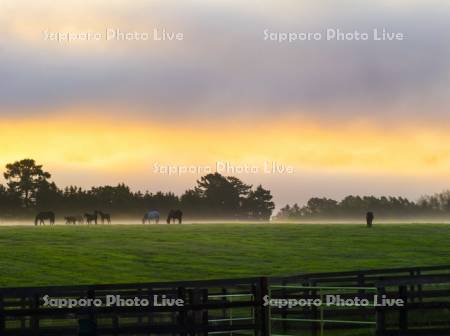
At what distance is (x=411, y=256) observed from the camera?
67938 millimetres

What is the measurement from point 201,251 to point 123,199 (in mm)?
107930

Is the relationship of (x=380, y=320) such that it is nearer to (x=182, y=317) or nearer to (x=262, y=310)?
(x=262, y=310)

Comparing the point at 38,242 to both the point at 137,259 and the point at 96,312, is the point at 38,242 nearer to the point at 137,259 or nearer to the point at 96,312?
the point at 137,259

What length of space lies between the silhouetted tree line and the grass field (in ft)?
255

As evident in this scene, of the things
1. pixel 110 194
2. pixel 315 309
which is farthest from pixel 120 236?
pixel 110 194

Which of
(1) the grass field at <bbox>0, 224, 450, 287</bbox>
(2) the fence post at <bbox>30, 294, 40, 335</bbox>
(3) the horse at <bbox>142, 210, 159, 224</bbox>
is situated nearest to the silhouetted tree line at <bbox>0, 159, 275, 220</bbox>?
(3) the horse at <bbox>142, 210, 159, 224</bbox>

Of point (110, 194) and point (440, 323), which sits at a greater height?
point (110, 194)

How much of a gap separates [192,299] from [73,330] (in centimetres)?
288

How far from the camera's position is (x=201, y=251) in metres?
72.9

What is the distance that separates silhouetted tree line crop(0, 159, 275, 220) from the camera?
559 feet

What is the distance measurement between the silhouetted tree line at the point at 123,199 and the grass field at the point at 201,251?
77.7 meters

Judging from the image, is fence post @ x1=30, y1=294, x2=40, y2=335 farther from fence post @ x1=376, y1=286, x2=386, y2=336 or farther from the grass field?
the grass field

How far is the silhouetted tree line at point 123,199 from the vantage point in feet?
559

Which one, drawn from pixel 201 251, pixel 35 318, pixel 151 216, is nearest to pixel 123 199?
pixel 151 216
